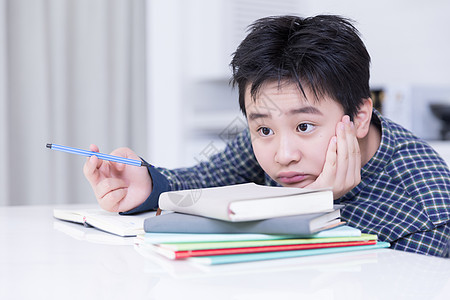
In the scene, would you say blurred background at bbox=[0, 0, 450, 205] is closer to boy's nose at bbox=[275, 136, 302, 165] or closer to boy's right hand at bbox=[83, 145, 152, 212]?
boy's right hand at bbox=[83, 145, 152, 212]

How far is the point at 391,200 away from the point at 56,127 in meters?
1.70

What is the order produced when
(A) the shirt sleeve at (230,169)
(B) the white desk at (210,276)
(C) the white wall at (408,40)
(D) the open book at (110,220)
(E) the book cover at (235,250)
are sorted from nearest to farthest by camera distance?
(B) the white desk at (210,276) < (E) the book cover at (235,250) < (D) the open book at (110,220) < (A) the shirt sleeve at (230,169) < (C) the white wall at (408,40)

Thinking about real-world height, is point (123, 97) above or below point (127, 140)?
above

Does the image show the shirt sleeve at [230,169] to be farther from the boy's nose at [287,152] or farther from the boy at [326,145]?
the boy's nose at [287,152]

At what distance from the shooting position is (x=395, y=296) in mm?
442

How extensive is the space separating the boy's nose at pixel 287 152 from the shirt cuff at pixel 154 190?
0.86 ft

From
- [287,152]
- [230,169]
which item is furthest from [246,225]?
[230,169]

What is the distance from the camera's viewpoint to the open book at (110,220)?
77 cm

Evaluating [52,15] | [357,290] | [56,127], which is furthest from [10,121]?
[357,290]

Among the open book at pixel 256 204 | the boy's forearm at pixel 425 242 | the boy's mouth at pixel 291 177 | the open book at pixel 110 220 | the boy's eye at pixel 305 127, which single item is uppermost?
the boy's eye at pixel 305 127

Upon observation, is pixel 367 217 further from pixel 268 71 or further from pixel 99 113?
pixel 99 113

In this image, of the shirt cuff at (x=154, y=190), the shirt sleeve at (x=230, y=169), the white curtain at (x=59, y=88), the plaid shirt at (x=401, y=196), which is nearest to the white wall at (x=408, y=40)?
the white curtain at (x=59, y=88)

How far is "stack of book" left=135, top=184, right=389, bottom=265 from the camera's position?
56 centimetres

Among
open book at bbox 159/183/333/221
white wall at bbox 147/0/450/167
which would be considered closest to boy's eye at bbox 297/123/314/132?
open book at bbox 159/183/333/221
